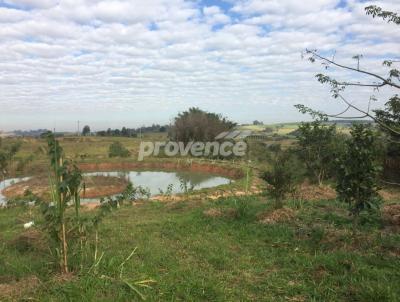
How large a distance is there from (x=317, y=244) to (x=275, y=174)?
2437mm

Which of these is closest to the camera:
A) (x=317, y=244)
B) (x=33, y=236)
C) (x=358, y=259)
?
(x=358, y=259)

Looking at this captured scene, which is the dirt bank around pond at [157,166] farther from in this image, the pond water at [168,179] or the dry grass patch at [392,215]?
the dry grass patch at [392,215]

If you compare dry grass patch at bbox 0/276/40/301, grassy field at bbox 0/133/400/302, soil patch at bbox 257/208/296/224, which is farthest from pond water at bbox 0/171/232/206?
dry grass patch at bbox 0/276/40/301

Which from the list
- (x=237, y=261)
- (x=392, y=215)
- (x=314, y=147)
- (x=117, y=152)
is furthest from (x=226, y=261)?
(x=117, y=152)

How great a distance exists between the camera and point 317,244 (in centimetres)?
519

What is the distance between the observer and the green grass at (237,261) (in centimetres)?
365

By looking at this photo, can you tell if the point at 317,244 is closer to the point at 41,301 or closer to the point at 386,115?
the point at 386,115

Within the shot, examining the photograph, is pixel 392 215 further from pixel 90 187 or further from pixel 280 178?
pixel 90 187

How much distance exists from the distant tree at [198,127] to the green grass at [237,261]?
23.9 meters

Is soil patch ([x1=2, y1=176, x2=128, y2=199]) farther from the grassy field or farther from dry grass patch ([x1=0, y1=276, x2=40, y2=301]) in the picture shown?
dry grass patch ([x1=0, y1=276, x2=40, y2=301])

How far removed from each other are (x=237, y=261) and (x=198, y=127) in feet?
87.0

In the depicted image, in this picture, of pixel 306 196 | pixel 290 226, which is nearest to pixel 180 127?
pixel 306 196

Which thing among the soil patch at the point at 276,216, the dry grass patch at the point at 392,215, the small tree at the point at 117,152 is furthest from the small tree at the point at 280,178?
the small tree at the point at 117,152

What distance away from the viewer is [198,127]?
3109 centimetres
